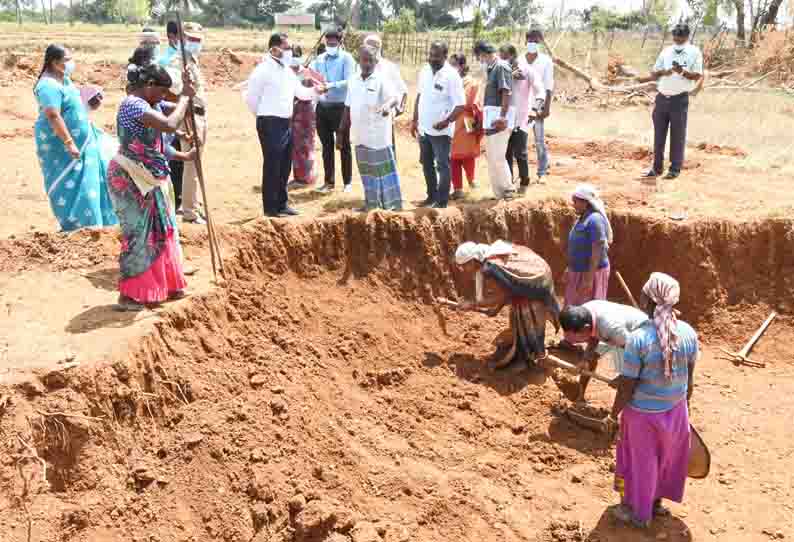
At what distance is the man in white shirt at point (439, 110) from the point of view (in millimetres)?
7551

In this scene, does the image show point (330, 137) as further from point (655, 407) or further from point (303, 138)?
point (655, 407)

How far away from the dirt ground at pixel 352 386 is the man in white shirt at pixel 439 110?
0.52m

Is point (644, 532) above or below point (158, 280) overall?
below

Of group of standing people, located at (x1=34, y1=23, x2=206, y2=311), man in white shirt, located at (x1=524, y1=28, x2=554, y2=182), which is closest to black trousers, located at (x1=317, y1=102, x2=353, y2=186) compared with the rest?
group of standing people, located at (x1=34, y1=23, x2=206, y2=311)

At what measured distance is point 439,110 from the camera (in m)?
7.65

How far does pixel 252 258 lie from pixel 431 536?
129 inches

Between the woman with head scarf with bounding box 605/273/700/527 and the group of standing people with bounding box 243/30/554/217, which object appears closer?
the woman with head scarf with bounding box 605/273/700/527

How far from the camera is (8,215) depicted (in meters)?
8.34

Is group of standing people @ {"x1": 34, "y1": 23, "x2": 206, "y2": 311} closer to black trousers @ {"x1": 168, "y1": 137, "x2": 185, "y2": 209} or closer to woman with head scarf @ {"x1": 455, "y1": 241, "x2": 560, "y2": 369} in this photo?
black trousers @ {"x1": 168, "y1": 137, "x2": 185, "y2": 209}

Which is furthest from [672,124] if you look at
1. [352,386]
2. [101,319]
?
[101,319]

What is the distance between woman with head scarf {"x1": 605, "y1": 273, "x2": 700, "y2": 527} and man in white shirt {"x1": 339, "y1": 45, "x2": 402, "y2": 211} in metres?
3.91

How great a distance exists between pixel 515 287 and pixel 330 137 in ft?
12.4

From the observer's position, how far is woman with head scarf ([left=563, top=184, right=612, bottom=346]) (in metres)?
6.17

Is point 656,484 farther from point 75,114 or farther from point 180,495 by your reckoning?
point 75,114
